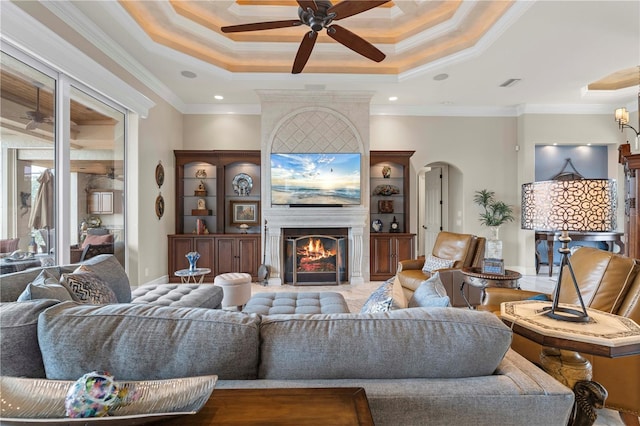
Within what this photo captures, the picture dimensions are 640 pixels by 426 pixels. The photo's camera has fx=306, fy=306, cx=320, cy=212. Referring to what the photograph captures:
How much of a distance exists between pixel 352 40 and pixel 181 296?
110 inches

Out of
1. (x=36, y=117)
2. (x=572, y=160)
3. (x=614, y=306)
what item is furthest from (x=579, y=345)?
(x=572, y=160)

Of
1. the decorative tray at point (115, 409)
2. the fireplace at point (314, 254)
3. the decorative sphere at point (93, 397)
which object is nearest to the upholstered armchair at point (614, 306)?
the decorative tray at point (115, 409)

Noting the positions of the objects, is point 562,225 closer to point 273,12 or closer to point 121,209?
point 273,12

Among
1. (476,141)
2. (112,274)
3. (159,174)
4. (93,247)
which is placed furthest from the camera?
(476,141)

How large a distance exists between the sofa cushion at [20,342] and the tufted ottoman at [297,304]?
140 centimetres

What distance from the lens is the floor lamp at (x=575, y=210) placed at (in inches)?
52.8

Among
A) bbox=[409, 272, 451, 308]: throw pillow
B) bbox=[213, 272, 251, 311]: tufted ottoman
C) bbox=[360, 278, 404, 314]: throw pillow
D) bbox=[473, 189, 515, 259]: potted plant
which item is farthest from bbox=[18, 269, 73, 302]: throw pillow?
bbox=[473, 189, 515, 259]: potted plant

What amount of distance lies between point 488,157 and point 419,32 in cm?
A: 302

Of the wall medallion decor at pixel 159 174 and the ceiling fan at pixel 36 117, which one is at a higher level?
the ceiling fan at pixel 36 117

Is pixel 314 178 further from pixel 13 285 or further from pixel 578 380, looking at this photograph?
pixel 578 380

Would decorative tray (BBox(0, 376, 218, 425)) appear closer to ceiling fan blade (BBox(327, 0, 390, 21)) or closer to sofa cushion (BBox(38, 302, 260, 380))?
sofa cushion (BBox(38, 302, 260, 380))

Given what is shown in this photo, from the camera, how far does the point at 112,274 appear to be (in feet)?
7.30

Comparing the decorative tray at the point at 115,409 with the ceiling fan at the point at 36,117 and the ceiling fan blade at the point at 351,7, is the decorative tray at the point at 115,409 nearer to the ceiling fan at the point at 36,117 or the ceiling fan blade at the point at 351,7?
the ceiling fan blade at the point at 351,7

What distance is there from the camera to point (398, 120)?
5.77 m
